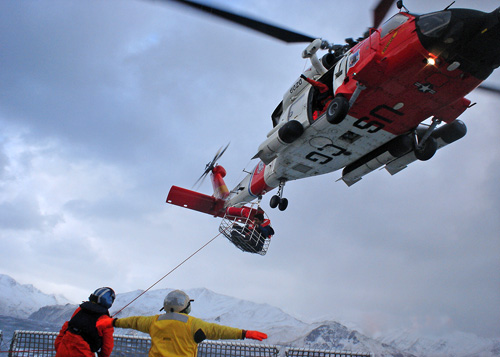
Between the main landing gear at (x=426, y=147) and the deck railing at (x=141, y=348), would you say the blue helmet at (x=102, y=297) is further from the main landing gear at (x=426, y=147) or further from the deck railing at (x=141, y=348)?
the main landing gear at (x=426, y=147)

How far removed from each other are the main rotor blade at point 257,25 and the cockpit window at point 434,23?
236 centimetres

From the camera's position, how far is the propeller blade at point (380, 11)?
651 centimetres

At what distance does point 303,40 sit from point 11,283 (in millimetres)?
47769

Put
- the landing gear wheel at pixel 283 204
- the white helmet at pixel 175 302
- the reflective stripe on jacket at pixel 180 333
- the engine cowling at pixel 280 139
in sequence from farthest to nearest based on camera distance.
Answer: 1. the landing gear wheel at pixel 283 204
2. the engine cowling at pixel 280 139
3. the white helmet at pixel 175 302
4. the reflective stripe on jacket at pixel 180 333

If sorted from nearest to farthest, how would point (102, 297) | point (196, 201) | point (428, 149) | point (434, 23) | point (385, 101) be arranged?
point (102, 297)
point (434, 23)
point (385, 101)
point (428, 149)
point (196, 201)

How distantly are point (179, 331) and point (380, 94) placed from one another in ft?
18.8

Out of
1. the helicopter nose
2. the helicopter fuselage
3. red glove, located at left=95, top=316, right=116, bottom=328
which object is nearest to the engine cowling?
the helicopter fuselage

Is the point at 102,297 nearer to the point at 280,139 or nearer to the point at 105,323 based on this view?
the point at 105,323

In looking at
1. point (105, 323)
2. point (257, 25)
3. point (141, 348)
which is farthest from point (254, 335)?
point (257, 25)

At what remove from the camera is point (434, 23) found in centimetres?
611

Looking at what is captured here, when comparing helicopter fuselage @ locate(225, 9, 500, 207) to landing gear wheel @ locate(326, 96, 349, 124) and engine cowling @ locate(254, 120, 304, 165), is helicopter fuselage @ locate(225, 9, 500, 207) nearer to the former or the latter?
engine cowling @ locate(254, 120, 304, 165)

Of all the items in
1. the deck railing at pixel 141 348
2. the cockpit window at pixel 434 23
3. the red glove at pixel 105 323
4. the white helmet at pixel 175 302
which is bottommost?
the deck railing at pixel 141 348

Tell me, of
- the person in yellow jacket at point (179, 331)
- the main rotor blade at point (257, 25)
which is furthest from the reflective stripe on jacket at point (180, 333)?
the main rotor blade at point (257, 25)

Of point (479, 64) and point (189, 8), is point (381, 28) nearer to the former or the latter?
point (479, 64)
